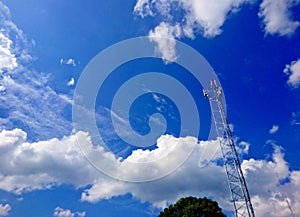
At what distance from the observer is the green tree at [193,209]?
39344 mm

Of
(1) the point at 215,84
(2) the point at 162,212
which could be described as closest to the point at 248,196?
(1) the point at 215,84

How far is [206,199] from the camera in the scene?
41.5 metres

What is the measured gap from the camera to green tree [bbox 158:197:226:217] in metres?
39.3

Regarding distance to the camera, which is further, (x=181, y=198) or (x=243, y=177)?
(x=181, y=198)

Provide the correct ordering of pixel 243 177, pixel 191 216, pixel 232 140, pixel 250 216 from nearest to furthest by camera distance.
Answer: pixel 250 216, pixel 243 177, pixel 232 140, pixel 191 216

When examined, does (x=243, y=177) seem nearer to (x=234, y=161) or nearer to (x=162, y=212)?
(x=234, y=161)

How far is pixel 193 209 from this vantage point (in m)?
39.6

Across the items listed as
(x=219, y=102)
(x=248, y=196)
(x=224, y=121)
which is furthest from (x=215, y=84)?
(x=248, y=196)

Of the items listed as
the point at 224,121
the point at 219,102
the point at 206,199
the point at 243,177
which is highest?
the point at 219,102

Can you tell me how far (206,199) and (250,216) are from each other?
1464cm

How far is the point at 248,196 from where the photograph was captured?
94.0ft

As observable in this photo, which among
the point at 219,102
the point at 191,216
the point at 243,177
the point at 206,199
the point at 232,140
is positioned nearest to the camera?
the point at 243,177

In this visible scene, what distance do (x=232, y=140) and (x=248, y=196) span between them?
21.2 feet

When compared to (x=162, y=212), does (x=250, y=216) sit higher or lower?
lower
